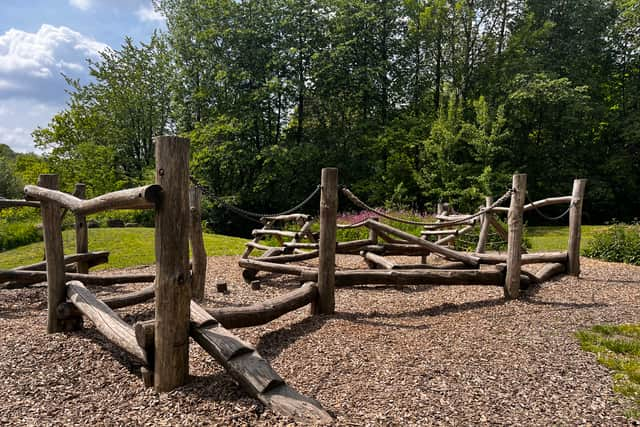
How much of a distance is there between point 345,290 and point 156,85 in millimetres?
23421

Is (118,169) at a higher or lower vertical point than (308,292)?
higher

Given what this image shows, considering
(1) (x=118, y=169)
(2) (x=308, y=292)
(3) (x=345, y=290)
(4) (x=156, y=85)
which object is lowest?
(3) (x=345, y=290)

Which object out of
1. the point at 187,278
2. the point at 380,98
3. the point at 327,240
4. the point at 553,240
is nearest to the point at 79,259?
the point at 327,240

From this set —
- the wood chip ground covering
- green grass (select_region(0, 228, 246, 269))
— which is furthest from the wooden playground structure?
green grass (select_region(0, 228, 246, 269))

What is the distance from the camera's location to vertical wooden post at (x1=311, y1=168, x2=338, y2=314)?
498 centimetres

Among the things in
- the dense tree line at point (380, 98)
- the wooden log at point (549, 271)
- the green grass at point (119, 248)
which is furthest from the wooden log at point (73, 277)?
the dense tree line at point (380, 98)

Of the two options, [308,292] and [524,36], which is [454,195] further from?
[308,292]

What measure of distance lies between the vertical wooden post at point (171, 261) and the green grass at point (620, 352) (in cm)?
328

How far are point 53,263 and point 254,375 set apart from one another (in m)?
2.95

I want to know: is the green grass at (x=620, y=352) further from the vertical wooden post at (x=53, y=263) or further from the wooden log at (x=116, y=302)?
the vertical wooden post at (x=53, y=263)

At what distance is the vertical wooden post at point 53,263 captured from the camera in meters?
4.38

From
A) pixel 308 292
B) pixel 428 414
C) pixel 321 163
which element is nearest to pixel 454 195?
pixel 321 163

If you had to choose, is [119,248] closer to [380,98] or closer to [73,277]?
[73,277]

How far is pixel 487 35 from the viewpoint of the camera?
72.2 ft
